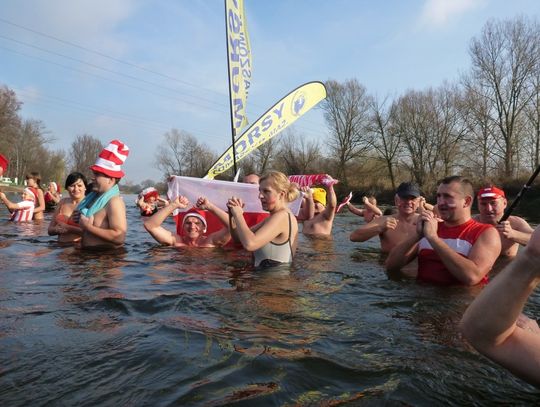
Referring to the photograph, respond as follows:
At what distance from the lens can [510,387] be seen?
2.16 meters

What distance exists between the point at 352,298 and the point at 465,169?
3644 centimetres

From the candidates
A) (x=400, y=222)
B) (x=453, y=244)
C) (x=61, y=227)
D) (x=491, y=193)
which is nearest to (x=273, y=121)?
(x=400, y=222)

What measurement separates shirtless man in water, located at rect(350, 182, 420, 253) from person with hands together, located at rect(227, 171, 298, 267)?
56.1 inches

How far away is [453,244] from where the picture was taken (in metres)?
4.40

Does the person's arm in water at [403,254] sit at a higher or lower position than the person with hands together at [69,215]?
lower

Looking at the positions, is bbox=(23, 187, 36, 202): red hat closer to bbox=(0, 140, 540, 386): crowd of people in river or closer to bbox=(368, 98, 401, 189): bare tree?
bbox=(0, 140, 540, 386): crowd of people in river

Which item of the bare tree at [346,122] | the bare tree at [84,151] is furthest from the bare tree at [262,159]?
the bare tree at [84,151]

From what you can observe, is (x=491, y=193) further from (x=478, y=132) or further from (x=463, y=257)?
(x=478, y=132)

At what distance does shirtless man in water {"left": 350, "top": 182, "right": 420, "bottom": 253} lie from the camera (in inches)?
232

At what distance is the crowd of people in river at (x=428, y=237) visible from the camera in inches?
62.7

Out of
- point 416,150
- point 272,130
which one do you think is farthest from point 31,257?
point 416,150

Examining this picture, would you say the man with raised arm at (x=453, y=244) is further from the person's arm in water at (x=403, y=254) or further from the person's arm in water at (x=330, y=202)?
the person's arm in water at (x=330, y=202)

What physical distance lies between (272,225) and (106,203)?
2410mm

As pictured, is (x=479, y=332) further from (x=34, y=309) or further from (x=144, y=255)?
(x=144, y=255)
